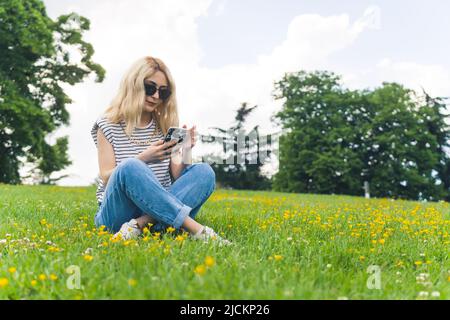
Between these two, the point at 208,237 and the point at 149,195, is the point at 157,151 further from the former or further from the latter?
the point at 208,237

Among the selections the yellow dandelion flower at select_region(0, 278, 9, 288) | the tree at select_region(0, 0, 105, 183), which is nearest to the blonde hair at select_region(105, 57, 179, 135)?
the yellow dandelion flower at select_region(0, 278, 9, 288)

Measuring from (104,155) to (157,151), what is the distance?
575 millimetres

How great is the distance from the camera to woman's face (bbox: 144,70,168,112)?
173 inches

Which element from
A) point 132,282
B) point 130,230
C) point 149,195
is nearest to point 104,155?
point 149,195

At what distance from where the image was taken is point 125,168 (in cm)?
390

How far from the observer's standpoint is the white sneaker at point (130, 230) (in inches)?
152

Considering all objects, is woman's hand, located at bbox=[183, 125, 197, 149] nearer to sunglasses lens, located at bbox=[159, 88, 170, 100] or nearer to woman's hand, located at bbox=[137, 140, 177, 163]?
woman's hand, located at bbox=[137, 140, 177, 163]

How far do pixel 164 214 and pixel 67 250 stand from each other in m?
0.88

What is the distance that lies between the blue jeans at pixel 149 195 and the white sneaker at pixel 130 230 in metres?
0.13

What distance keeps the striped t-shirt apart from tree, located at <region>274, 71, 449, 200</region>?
29792 millimetres

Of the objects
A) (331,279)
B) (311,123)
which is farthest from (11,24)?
(331,279)

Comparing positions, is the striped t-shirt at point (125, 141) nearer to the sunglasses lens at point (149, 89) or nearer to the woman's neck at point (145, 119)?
the woman's neck at point (145, 119)

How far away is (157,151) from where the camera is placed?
4184 mm
